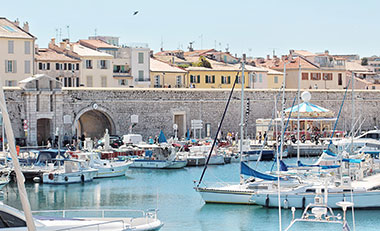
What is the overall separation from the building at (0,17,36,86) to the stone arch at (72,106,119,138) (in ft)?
15.9

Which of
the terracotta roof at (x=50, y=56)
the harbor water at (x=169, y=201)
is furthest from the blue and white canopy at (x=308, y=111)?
the terracotta roof at (x=50, y=56)

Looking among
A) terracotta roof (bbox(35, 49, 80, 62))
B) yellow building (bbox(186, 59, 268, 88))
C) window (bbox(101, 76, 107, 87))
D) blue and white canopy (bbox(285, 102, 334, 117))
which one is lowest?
blue and white canopy (bbox(285, 102, 334, 117))

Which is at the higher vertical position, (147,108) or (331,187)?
(147,108)

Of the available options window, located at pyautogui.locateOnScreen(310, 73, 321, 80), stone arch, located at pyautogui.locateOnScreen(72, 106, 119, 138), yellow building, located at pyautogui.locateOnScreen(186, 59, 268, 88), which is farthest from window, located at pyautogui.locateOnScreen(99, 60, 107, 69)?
window, located at pyautogui.locateOnScreen(310, 73, 321, 80)

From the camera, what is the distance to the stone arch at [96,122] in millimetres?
47406

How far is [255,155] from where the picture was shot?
4241cm

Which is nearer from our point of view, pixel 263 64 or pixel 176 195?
pixel 176 195

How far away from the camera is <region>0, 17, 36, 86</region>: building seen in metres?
48.6

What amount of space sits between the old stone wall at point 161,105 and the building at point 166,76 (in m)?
8.17

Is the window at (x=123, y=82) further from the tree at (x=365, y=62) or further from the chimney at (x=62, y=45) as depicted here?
the tree at (x=365, y=62)

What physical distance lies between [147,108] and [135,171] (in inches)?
439

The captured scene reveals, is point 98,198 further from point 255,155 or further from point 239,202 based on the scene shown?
point 255,155

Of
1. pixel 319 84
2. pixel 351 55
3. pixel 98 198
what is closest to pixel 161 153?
pixel 98 198

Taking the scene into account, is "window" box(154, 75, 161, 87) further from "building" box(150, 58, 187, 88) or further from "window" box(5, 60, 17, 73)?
"window" box(5, 60, 17, 73)
